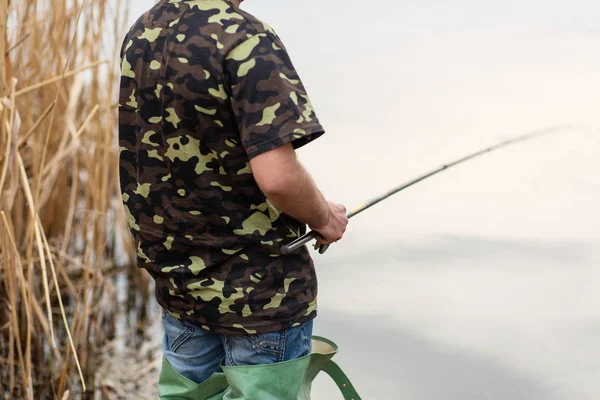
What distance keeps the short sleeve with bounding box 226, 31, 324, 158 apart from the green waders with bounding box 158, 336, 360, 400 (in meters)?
0.34

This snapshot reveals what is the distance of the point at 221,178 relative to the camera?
1191 mm

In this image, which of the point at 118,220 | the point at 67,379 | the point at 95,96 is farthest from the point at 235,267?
the point at 118,220

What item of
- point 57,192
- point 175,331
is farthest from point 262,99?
point 57,192

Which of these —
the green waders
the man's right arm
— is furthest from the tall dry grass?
the man's right arm

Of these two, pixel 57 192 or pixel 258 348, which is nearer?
pixel 258 348

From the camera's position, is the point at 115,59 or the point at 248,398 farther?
the point at 115,59

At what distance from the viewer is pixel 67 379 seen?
7.16 feet

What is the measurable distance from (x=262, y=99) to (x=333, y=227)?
8.9 inches

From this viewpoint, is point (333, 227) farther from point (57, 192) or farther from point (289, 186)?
point (57, 192)

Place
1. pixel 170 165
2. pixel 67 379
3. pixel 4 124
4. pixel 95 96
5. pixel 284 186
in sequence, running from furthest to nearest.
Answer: pixel 95 96, pixel 67 379, pixel 4 124, pixel 170 165, pixel 284 186

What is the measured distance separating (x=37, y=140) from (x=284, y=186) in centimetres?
128

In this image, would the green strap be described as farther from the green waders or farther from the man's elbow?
the man's elbow

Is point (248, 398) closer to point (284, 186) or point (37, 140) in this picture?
point (284, 186)

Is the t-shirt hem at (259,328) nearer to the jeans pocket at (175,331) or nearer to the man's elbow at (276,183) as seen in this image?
the jeans pocket at (175,331)
